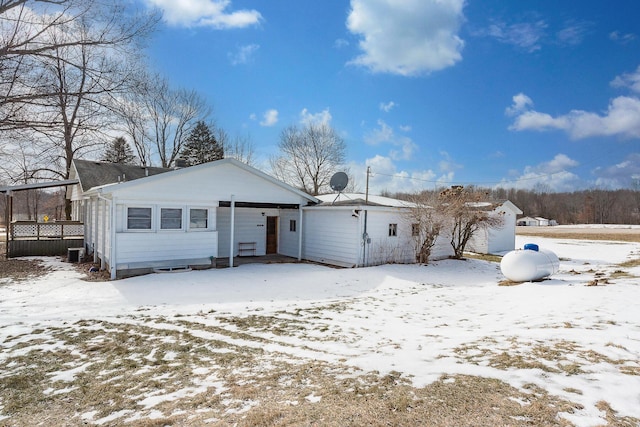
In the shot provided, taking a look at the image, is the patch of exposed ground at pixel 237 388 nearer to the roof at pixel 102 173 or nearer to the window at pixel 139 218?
the window at pixel 139 218

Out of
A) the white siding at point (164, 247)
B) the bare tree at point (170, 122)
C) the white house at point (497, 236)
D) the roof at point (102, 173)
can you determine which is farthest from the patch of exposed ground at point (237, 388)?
the bare tree at point (170, 122)

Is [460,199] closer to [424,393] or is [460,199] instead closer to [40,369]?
[424,393]

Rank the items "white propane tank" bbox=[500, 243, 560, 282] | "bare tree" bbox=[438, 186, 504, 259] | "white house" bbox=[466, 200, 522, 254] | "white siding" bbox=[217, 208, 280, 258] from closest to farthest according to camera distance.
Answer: "white propane tank" bbox=[500, 243, 560, 282] → "bare tree" bbox=[438, 186, 504, 259] → "white siding" bbox=[217, 208, 280, 258] → "white house" bbox=[466, 200, 522, 254]

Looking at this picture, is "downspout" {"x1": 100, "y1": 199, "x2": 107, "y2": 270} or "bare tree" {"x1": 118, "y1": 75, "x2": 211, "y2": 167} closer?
"downspout" {"x1": 100, "y1": 199, "x2": 107, "y2": 270}

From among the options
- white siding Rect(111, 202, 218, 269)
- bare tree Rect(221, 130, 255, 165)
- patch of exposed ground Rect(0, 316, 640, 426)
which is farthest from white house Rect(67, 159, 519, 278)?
bare tree Rect(221, 130, 255, 165)

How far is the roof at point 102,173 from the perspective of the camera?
15.9m

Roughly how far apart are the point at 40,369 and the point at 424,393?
4780 mm

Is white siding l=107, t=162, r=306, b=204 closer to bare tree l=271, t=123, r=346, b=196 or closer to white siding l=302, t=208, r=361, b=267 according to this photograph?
white siding l=302, t=208, r=361, b=267

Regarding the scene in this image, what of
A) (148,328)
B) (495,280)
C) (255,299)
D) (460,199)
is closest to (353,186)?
(460,199)

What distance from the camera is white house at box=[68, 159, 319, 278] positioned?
11047 mm

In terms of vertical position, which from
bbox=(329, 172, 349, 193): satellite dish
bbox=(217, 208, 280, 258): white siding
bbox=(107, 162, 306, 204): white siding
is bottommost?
bbox=(217, 208, 280, 258): white siding

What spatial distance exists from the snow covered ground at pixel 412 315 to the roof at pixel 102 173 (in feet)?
14.4

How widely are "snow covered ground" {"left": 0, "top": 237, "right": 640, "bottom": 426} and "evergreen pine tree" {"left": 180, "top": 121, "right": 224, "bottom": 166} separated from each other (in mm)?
22011

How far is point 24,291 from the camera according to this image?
923cm
